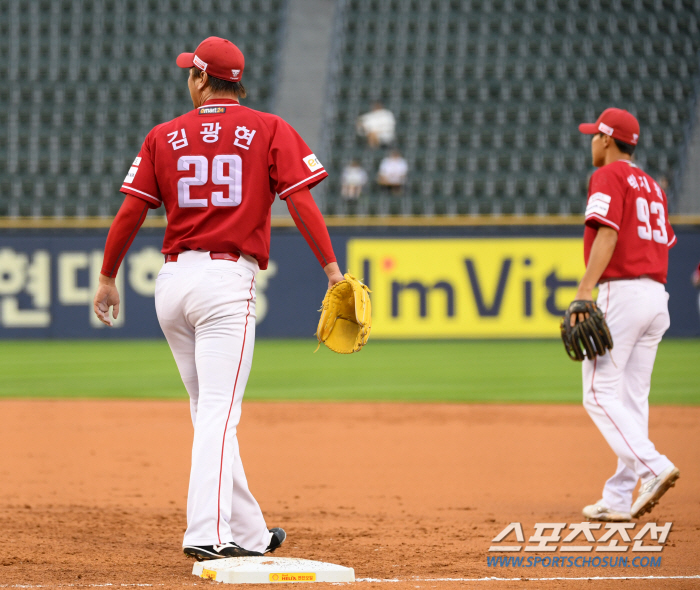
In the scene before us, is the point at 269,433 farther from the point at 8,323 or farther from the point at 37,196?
the point at 37,196

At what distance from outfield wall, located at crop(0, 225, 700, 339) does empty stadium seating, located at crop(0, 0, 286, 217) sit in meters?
2.61

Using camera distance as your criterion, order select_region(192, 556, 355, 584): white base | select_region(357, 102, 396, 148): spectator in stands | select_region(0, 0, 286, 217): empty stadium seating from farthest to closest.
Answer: select_region(357, 102, 396, 148): spectator in stands → select_region(0, 0, 286, 217): empty stadium seating → select_region(192, 556, 355, 584): white base

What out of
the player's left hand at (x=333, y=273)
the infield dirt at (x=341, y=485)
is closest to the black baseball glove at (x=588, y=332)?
the infield dirt at (x=341, y=485)

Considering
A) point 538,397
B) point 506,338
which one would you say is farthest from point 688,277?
point 538,397

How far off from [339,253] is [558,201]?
4650 mm

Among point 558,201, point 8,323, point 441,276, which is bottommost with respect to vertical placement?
point 8,323

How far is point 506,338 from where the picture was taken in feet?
47.6

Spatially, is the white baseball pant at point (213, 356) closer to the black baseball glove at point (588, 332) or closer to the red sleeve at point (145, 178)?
the red sleeve at point (145, 178)

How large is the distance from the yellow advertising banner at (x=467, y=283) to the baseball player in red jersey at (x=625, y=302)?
31.7 ft

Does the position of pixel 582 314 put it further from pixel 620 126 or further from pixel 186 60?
pixel 186 60

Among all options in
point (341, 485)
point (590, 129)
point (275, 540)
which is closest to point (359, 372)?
point (341, 485)

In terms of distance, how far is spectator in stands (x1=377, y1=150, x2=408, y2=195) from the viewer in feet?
56.4

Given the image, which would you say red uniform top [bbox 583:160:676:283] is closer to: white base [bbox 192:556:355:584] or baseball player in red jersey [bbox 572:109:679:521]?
baseball player in red jersey [bbox 572:109:679:521]

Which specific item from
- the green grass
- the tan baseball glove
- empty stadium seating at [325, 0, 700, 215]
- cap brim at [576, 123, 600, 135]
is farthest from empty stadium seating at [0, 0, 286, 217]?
the tan baseball glove
